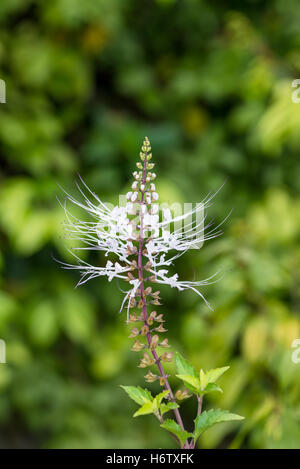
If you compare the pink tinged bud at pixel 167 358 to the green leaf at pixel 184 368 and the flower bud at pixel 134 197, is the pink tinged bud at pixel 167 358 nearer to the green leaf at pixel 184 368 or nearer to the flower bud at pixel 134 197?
the green leaf at pixel 184 368

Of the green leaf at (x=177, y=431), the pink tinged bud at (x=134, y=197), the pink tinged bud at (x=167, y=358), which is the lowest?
the green leaf at (x=177, y=431)

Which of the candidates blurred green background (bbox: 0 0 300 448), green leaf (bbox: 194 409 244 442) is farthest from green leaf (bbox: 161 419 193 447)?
blurred green background (bbox: 0 0 300 448)

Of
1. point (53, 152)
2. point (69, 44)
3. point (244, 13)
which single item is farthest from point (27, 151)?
point (244, 13)

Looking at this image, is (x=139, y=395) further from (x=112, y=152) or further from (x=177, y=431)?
(x=112, y=152)

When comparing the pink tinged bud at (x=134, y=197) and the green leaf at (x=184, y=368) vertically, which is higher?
the pink tinged bud at (x=134, y=197)

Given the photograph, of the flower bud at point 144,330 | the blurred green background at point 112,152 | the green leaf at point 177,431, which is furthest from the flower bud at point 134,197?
the blurred green background at point 112,152

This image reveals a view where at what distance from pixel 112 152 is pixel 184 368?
186 cm

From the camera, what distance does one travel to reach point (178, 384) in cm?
224

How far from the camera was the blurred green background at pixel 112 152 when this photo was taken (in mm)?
2244

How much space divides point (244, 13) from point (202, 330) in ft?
6.54

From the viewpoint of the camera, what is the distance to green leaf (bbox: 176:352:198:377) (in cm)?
63

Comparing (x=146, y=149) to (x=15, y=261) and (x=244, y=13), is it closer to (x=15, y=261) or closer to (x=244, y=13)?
(x=15, y=261)

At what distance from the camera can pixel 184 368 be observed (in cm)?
64

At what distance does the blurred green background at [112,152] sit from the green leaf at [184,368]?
122 centimetres
